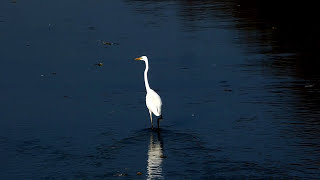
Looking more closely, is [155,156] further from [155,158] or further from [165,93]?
[165,93]

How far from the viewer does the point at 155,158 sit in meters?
17.8

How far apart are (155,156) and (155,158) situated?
6.3 inches

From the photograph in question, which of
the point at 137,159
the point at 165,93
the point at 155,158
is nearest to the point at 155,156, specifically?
the point at 155,158

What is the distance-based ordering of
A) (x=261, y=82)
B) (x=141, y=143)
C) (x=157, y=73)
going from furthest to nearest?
1. (x=157, y=73)
2. (x=261, y=82)
3. (x=141, y=143)

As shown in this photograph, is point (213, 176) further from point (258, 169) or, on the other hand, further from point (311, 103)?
point (311, 103)

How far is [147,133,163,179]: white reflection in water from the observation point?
1655cm

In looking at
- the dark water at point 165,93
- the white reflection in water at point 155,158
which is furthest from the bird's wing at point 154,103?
the white reflection in water at point 155,158

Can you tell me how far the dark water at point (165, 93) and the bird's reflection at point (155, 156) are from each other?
0.03 metres

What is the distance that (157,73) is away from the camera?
87.0ft

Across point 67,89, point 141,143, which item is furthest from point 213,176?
point 67,89

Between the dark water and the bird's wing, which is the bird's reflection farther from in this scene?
the bird's wing

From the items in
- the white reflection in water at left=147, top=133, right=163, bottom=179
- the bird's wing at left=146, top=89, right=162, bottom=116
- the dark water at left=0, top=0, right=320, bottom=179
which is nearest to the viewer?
the white reflection in water at left=147, top=133, right=163, bottom=179

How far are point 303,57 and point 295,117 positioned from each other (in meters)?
7.75

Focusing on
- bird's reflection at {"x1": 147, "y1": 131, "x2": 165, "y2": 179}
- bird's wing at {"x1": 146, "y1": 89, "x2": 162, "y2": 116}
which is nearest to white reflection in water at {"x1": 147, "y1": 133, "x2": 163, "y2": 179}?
bird's reflection at {"x1": 147, "y1": 131, "x2": 165, "y2": 179}
